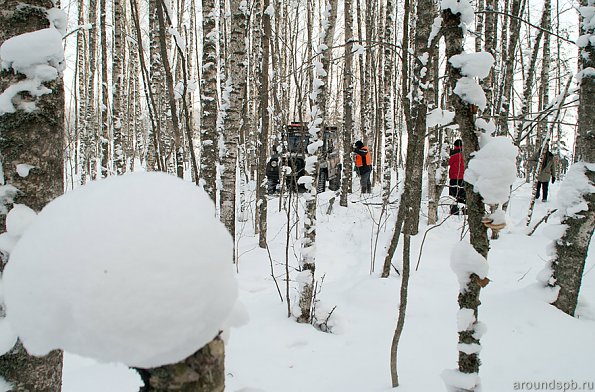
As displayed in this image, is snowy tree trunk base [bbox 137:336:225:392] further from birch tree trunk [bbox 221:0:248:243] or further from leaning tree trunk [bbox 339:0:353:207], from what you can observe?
leaning tree trunk [bbox 339:0:353:207]

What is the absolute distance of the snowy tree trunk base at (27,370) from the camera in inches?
54.9

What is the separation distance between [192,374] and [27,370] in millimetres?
1273

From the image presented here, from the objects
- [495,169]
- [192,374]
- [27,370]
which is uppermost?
[495,169]

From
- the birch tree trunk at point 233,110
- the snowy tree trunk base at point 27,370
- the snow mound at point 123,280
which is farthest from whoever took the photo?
the birch tree trunk at point 233,110

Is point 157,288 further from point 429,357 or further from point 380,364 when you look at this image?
point 429,357

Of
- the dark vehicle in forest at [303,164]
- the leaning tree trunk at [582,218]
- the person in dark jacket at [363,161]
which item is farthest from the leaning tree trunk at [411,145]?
the person in dark jacket at [363,161]

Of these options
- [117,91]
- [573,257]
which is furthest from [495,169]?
[117,91]

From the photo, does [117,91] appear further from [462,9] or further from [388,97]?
[462,9]

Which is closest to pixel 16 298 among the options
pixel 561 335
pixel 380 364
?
pixel 380 364

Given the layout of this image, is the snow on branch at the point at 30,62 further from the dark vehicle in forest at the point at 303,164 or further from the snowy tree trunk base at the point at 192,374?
→ the dark vehicle in forest at the point at 303,164

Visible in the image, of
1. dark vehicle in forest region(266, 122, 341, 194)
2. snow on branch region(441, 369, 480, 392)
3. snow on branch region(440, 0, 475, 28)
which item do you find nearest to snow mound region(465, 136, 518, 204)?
snow on branch region(440, 0, 475, 28)

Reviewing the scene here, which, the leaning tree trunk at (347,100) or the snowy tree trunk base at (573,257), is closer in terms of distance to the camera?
the snowy tree trunk base at (573,257)

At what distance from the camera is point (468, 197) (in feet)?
5.49

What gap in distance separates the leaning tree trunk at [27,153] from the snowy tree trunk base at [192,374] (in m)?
1.19
